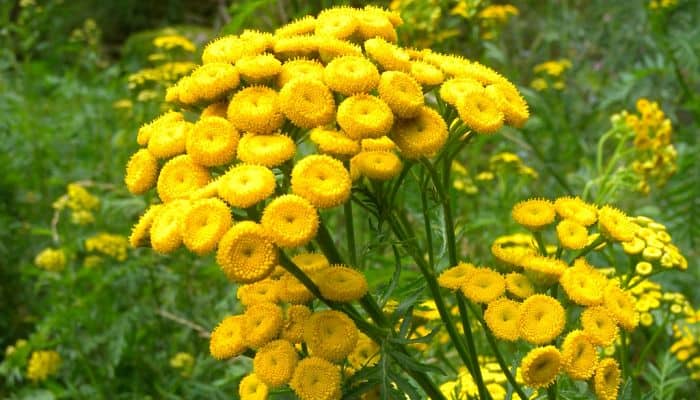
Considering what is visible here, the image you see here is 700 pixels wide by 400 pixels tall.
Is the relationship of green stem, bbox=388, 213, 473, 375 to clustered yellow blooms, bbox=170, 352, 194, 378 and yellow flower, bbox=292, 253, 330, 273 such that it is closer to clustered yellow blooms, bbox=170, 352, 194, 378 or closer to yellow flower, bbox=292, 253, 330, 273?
yellow flower, bbox=292, 253, 330, 273

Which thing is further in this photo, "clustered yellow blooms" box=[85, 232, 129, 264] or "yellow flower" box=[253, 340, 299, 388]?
"clustered yellow blooms" box=[85, 232, 129, 264]

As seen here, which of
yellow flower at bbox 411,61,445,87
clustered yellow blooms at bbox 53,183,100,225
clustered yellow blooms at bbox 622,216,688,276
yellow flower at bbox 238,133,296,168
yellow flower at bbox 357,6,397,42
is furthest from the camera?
clustered yellow blooms at bbox 53,183,100,225

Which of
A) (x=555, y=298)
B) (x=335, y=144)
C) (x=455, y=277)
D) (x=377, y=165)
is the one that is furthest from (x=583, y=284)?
(x=335, y=144)

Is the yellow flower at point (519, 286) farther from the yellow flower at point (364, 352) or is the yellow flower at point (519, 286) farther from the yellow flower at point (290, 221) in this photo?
the yellow flower at point (290, 221)

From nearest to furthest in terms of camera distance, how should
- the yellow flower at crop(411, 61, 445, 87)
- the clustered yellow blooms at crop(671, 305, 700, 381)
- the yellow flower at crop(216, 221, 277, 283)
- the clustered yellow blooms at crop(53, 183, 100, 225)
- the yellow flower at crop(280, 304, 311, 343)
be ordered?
the yellow flower at crop(216, 221, 277, 283) < the yellow flower at crop(280, 304, 311, 343) < the yellow flower at crop(411, 61, 445, 87) < the clustered yellow blooms at crop(671, 305, 700, 381) < the clustered yellow blooms at crop(53, 183, 100, 225)

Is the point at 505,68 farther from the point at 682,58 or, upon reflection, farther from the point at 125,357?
the point at 125,357

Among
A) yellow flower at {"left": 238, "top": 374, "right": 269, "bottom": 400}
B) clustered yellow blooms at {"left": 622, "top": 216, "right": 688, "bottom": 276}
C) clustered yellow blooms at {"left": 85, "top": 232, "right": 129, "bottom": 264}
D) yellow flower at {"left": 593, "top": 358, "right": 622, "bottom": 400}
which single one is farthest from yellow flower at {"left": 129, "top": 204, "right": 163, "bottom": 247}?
clustered yellow blooms at {"left": 85, "top": 232, "right": 129, "bottom": 264}
